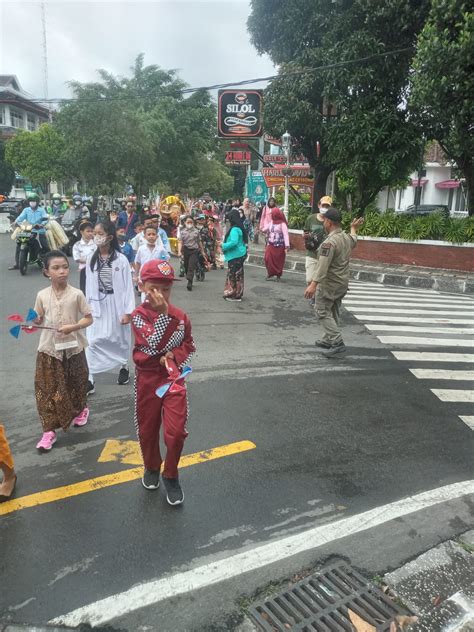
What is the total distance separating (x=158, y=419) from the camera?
345 centimetres

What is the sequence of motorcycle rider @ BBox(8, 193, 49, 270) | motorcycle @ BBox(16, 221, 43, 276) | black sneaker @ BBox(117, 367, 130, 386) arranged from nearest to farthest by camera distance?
black sneaker @ BBox(117, 367, 130, 386), motorcycle @ BBox(16, 221, 43, 276), motorcycle rider @ BBox(8, 193, 49, 270)

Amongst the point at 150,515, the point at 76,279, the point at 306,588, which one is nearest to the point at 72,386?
the point at 150,515

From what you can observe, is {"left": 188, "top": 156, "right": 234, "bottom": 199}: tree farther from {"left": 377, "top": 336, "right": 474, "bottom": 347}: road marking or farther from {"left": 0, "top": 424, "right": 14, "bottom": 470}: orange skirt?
{"left": 0, "top": 424, "right": 14, "bottom": 470}: orange skirt

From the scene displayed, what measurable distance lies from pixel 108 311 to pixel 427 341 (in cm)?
471

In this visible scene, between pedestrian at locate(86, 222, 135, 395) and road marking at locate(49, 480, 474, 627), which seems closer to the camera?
road marking at locate(49, 480, 474, 627)

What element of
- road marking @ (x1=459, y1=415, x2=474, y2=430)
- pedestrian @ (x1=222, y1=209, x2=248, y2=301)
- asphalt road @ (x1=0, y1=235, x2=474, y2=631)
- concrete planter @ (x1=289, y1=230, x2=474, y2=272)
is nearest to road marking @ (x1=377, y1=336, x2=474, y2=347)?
asphalt road @ (x1=0, y1=235, x2=474, y2=631)

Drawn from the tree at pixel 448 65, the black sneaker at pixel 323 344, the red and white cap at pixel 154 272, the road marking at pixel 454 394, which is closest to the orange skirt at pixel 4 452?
the red and white cap at pixel 154 272

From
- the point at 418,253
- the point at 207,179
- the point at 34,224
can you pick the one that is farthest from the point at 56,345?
the point at 207,179

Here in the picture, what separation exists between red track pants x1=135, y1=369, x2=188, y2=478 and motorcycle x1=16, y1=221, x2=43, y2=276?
33.9 ft

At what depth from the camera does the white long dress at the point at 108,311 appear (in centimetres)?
525

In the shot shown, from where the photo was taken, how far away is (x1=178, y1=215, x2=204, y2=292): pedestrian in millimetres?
11188

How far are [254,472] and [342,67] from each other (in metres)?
14.0

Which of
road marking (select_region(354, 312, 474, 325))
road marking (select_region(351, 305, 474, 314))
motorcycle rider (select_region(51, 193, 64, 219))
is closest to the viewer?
road marking (select_region(354, 312, 474, 325))

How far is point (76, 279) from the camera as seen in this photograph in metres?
12.1
